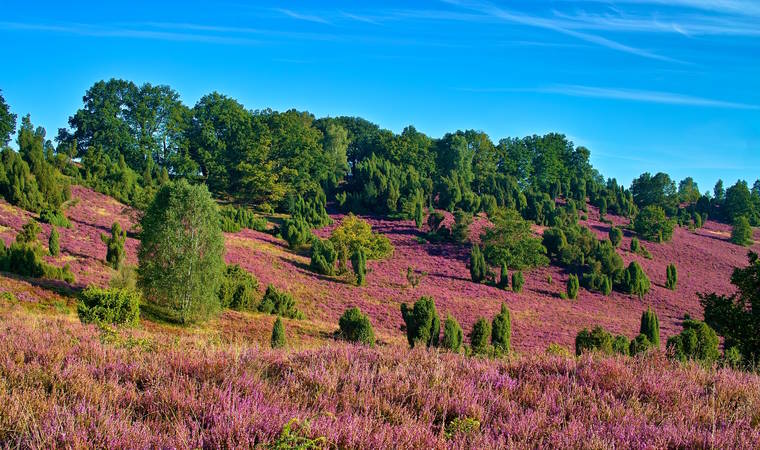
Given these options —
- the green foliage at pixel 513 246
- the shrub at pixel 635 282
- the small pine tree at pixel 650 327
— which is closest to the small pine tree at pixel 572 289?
the shrub at pixel 635 282

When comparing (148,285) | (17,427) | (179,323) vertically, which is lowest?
(179,323)

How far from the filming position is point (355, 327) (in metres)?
17.4

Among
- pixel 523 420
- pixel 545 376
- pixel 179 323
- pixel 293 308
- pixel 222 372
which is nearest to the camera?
pixel 523 420

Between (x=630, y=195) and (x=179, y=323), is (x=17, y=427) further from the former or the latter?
(x=630, y=195)

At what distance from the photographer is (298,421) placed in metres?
3.06

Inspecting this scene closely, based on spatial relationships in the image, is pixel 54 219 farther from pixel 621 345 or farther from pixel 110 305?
pixel 621 345

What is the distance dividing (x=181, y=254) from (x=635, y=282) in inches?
1302

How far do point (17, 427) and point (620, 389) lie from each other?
16.3 feet

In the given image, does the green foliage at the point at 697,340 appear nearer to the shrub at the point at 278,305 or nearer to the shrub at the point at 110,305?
the shrub at the point at 278,305

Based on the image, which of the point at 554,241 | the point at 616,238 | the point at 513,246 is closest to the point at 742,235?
the point at 616,238

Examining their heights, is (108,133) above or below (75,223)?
above

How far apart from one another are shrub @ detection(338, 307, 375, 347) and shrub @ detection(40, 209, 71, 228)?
2223 cm

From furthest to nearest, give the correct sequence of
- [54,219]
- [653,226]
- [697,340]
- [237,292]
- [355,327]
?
[653,226] → [54,219] → [237,292] → [355,327] → [697,340]

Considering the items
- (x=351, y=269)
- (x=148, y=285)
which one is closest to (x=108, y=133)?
(x=351, y=269)
